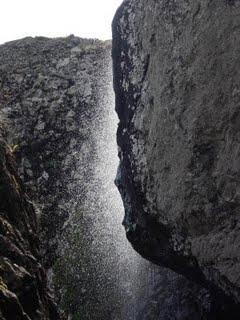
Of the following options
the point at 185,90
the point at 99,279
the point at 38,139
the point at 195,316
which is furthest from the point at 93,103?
the point at 185,90

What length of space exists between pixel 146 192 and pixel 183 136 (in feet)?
3.97

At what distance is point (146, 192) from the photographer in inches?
288

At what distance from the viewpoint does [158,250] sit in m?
7.53

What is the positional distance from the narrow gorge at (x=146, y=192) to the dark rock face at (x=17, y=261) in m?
0.02

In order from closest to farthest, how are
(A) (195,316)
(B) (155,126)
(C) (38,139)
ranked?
(B) (155,126) → (A) (195,316) → (C) (38,139)

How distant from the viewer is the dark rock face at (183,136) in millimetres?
5738

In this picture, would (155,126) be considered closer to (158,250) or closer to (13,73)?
(158,250)

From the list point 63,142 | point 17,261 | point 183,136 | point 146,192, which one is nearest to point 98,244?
point 63,142

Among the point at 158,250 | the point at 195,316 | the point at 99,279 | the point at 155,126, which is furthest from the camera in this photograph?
the point at 99,279

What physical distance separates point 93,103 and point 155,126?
302 inches

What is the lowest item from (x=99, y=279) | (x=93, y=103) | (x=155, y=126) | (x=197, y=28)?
(x=99, y=279)

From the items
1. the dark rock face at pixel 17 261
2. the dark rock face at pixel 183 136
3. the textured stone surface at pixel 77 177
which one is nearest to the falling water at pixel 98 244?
the textured stone surface at pixel 77 177

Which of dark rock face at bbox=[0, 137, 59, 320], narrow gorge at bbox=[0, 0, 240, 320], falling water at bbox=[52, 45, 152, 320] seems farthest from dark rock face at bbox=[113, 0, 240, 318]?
falling water at bbox=[52, 45, 152, 320]

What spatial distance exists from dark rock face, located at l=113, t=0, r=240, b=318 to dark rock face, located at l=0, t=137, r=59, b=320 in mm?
1470
